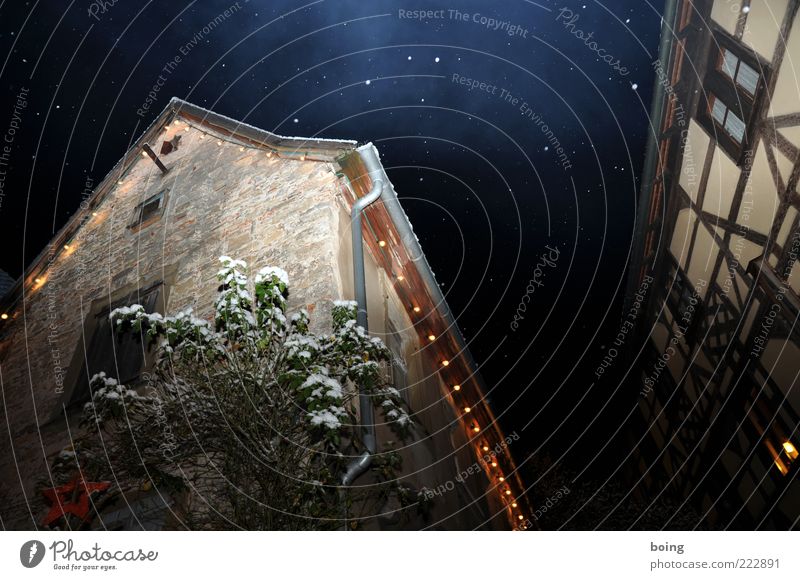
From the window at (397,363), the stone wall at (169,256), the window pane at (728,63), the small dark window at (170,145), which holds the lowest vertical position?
the window at (397,363)

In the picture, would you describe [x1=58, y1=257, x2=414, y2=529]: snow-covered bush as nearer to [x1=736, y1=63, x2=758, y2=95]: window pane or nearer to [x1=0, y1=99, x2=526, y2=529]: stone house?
[x1=0, y1=99, x2=526, y2=529]: stone house

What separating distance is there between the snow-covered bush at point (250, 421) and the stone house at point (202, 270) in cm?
38

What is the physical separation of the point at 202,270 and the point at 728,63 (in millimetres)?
4998

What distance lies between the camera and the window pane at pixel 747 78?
14.2 ft

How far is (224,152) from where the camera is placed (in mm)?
5285

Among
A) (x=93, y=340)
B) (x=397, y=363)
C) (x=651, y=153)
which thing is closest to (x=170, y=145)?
(x=93, y=340)

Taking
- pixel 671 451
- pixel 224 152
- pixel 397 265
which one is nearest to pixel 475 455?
pixel 671 451

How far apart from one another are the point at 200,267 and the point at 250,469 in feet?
7.08

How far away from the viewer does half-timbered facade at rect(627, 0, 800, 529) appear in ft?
13.5

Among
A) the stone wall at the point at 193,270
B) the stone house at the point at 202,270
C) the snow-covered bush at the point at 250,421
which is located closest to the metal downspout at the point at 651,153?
the stone house at the point at 202,270

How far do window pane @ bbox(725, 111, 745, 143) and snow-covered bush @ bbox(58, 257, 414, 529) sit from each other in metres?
3.89

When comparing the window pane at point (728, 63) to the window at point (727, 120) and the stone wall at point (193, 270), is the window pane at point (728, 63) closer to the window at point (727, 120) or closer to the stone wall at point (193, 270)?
the window at point (727, 120)

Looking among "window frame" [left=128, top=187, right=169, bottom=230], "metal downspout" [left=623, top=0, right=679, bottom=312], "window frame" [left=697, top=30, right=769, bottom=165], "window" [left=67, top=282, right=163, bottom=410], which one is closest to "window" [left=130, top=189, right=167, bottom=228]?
"window frame" [left=128, top=187, right=169, bottom=230]

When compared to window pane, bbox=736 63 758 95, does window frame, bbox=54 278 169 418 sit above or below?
below
